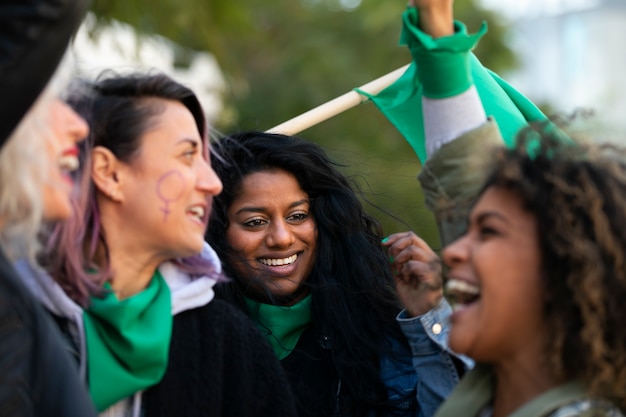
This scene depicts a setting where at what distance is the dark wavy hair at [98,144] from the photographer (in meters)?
2.73

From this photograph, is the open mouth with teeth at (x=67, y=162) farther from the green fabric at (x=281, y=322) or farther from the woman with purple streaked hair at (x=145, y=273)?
the green fabric at (x=281, y=322)

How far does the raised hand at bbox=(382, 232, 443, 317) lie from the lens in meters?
3.19

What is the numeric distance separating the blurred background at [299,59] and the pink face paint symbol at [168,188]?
1.25 feet

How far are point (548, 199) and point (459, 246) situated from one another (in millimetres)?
236

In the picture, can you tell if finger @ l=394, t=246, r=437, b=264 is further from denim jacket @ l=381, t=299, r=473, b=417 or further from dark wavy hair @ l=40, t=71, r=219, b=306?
dark wavy hair @ l=40, t=71, r=219, b=306

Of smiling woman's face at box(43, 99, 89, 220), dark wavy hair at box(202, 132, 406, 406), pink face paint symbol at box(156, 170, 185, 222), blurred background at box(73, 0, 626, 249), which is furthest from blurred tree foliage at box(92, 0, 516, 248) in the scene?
smiling woman's face at box(43, 99, 89, 220)

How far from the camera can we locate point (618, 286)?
2.30 meters

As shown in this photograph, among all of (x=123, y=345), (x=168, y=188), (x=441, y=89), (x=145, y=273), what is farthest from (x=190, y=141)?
(x=441, y=89)

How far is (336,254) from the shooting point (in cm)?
374

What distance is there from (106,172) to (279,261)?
1014 millimetres

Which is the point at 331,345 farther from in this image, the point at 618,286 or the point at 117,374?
the point at 618,286

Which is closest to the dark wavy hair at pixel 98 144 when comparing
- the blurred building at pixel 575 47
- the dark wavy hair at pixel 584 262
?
the dark wavy hair at pixel 584 262

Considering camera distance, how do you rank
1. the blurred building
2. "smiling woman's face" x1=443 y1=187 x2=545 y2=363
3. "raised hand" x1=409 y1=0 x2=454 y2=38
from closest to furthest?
"smiling woman's face" x1=443 y1=187 x2=545 y2=363 → "raised hand" x1=409 y1=0 x2=454 y2=38 → the blurred building

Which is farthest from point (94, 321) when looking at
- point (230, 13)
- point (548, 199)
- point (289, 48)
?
point (289, 48)
